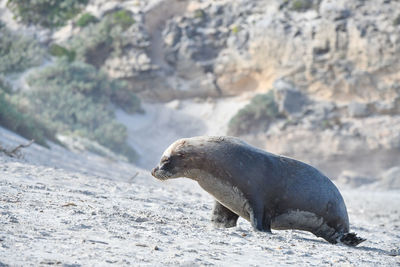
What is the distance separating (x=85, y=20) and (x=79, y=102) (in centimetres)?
865

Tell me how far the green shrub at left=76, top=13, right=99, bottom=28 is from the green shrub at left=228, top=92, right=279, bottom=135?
34.8 ft

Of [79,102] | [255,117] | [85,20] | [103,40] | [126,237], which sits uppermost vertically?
[85,20]

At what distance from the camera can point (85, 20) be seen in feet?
104

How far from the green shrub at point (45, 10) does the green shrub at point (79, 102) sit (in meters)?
2.52

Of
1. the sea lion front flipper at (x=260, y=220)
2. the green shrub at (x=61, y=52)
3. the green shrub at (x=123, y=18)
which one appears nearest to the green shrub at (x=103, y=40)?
the green shrub at (x=123, y=18)

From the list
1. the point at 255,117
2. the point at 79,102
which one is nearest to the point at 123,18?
the point at 79,102

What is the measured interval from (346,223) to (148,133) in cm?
2048

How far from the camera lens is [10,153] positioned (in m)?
9.17

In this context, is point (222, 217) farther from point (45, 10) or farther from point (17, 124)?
point (45, 10)

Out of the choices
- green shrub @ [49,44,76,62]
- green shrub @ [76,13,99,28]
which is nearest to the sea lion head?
green shrub @ [49,44,76,62]

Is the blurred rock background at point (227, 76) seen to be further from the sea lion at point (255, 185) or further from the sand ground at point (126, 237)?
the sea lion at point (255, 185)

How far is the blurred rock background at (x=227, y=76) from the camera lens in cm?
2311

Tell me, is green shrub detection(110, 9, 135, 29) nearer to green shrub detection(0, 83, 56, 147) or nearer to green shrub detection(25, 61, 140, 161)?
green shrub detection(25, 61, 140, 161)

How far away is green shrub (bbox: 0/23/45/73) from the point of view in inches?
873
